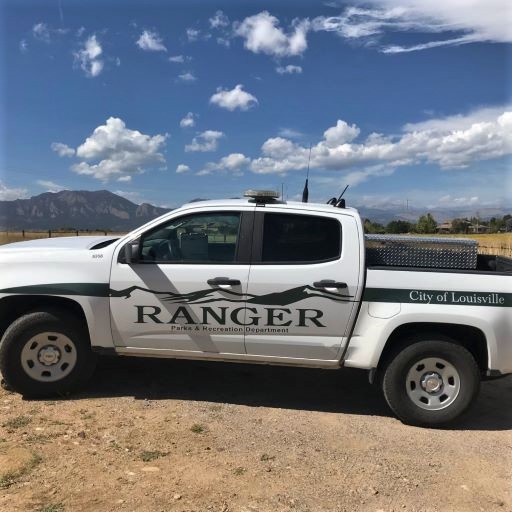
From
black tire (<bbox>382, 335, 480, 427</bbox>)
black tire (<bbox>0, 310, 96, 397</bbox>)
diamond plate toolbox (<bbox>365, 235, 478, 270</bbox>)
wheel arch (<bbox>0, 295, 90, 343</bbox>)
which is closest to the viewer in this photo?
black tire (<bbox>382, 335, 480, 427</bbox>)

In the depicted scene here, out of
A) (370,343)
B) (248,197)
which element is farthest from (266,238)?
(370,343)

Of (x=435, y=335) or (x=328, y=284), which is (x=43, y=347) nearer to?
(x=328, y=284)

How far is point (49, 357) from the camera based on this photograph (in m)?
4.76

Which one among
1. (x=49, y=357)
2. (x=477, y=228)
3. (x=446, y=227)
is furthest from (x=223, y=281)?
(x=477, y=228)

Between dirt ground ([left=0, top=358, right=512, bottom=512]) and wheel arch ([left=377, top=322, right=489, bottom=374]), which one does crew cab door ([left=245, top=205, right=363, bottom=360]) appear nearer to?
wheel arch ([left=377, top=322, right=489, bottom=374])

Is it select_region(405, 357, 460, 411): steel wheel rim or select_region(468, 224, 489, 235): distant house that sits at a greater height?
select_region(468, 224, 489, 235): distant house

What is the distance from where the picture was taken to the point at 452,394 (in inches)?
176

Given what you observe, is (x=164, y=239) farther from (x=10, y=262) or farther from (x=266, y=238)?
(x=10, y=262)

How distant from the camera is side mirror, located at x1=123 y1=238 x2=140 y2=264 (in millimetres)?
4578

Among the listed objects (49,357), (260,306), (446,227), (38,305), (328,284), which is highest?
(446,227)

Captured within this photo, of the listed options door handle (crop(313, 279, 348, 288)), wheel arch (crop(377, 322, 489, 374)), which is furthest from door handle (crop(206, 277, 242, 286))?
wheel arch (crop(377, 322, 489, 374))

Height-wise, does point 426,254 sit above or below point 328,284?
above

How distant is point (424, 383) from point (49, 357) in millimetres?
3358

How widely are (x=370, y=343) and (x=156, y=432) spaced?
193cm
